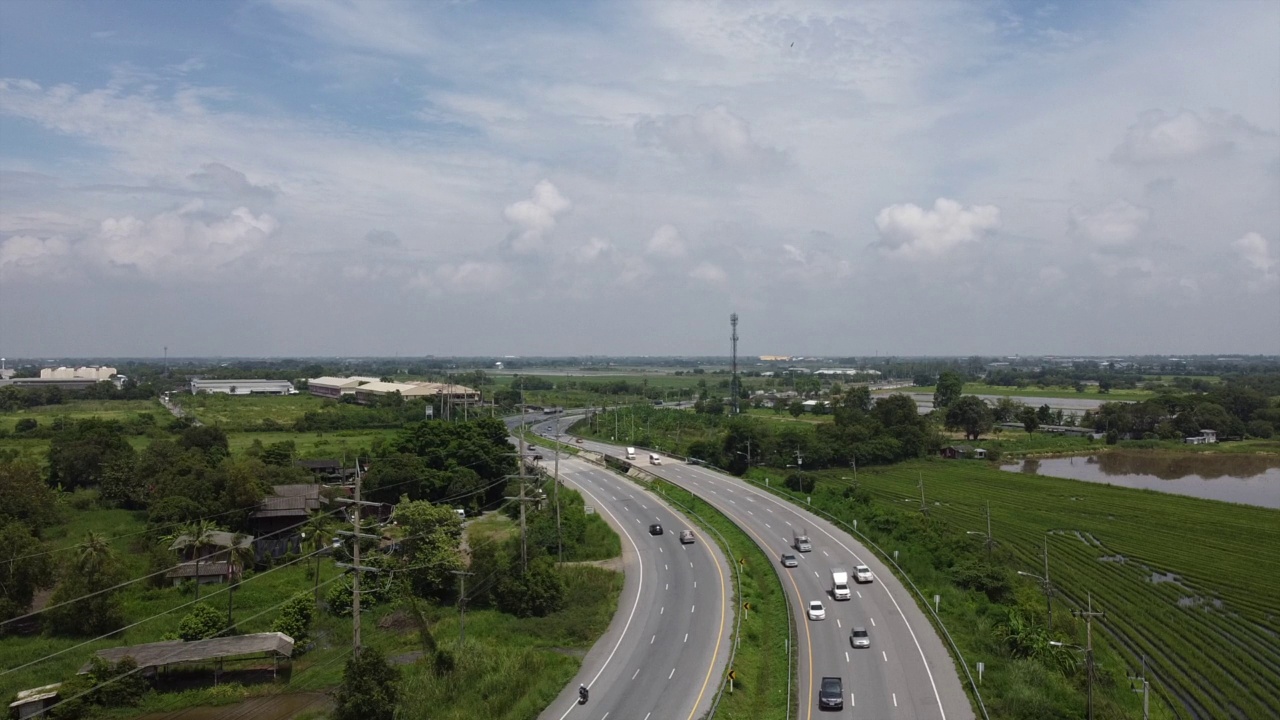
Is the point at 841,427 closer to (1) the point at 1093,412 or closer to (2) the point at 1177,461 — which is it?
(2) the point at 1177,461

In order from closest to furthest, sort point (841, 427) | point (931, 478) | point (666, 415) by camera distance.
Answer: point (931, 478), point (841, 427), point (666, 415)

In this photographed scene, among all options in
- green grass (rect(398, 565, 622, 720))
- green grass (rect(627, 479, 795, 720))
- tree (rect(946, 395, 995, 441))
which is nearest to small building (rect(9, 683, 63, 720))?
green grass (rect(398, 565, 622, 720))

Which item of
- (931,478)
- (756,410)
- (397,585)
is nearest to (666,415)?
(756,410)

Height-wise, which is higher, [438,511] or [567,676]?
[438,511]

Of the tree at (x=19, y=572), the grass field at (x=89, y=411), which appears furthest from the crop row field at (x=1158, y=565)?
the grass field at (x=89, y=411)

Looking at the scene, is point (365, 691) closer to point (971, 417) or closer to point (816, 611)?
point (816, 611)

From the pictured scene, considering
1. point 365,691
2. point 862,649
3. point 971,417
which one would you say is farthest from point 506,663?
point 971,417

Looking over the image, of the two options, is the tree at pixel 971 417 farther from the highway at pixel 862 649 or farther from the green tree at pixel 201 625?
the green tree at pixel 201 625
